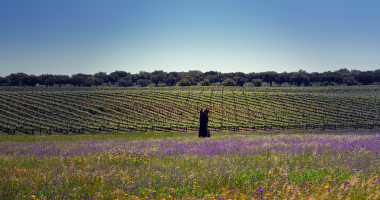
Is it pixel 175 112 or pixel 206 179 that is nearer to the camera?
pixel 206 179

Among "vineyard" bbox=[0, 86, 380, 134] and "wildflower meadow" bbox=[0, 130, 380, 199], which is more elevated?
"wildflower meadow" bbox=[0, 130, 380, 199]

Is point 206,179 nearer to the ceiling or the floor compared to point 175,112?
nearer to the ceiling

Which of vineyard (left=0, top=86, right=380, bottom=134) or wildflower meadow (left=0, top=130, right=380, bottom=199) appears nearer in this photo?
wildflower meadow (left=0, top=130, right=380, bottom=199)

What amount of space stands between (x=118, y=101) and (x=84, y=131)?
86.3ft

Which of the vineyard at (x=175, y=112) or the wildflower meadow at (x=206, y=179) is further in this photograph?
the vineyard at (x=175, y=112)

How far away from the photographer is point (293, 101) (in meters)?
71.9

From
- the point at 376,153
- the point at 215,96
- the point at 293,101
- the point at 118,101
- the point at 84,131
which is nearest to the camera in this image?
the point at 376,153

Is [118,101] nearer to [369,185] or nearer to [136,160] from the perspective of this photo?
[136,160]

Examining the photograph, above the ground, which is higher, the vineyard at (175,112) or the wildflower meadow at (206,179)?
the wildflower meadow at (206,179)

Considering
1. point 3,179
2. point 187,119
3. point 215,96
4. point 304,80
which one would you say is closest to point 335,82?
point 304,80

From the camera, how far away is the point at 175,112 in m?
58.0

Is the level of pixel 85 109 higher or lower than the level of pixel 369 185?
lower

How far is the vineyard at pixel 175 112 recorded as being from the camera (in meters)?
43.5

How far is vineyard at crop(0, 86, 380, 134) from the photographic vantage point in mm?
43500
